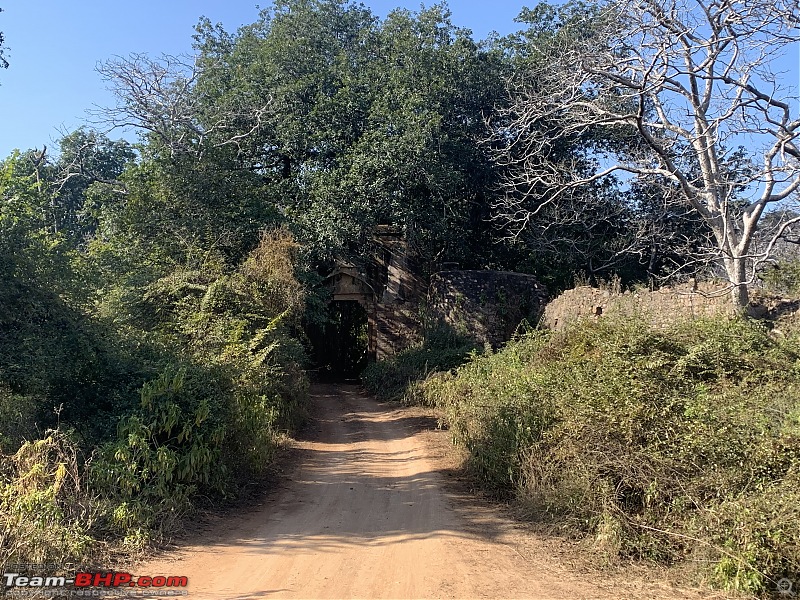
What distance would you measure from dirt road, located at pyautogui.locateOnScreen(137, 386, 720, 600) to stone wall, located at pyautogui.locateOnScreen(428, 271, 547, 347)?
767 centimetres

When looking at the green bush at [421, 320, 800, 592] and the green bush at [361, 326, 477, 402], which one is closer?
the green bush at [421, 320, 800, 592]

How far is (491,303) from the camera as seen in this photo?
17109 millimetres

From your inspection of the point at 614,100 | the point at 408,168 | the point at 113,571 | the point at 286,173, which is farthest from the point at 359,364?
the point at 113,571

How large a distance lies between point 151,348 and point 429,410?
6.94 m

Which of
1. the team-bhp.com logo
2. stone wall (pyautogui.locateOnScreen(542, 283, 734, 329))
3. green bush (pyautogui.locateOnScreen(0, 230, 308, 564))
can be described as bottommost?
the team-bhp.com logo

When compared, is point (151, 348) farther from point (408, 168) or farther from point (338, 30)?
point (338, 30)

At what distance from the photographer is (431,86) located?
16.9 m

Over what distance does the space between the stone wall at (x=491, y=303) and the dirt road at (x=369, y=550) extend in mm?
7670

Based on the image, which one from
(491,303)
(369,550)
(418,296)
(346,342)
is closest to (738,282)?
(369,550)

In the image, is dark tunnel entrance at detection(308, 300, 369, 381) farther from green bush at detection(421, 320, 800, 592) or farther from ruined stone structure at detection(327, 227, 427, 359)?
green bush at detection(421, 320, 800, 592)

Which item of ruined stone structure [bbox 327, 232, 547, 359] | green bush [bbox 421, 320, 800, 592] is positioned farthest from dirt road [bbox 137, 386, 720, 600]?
ruined stone structure [bbox 327, 232, 547, 359]

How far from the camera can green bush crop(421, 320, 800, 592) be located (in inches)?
214

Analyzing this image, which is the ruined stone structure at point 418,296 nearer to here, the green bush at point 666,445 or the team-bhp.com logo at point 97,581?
the green bush at point 666,445

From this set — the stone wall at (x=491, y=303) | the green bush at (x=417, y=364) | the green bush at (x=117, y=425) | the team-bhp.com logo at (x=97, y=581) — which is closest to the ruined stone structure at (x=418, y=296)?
the stone wall at (x=491, y=303)
